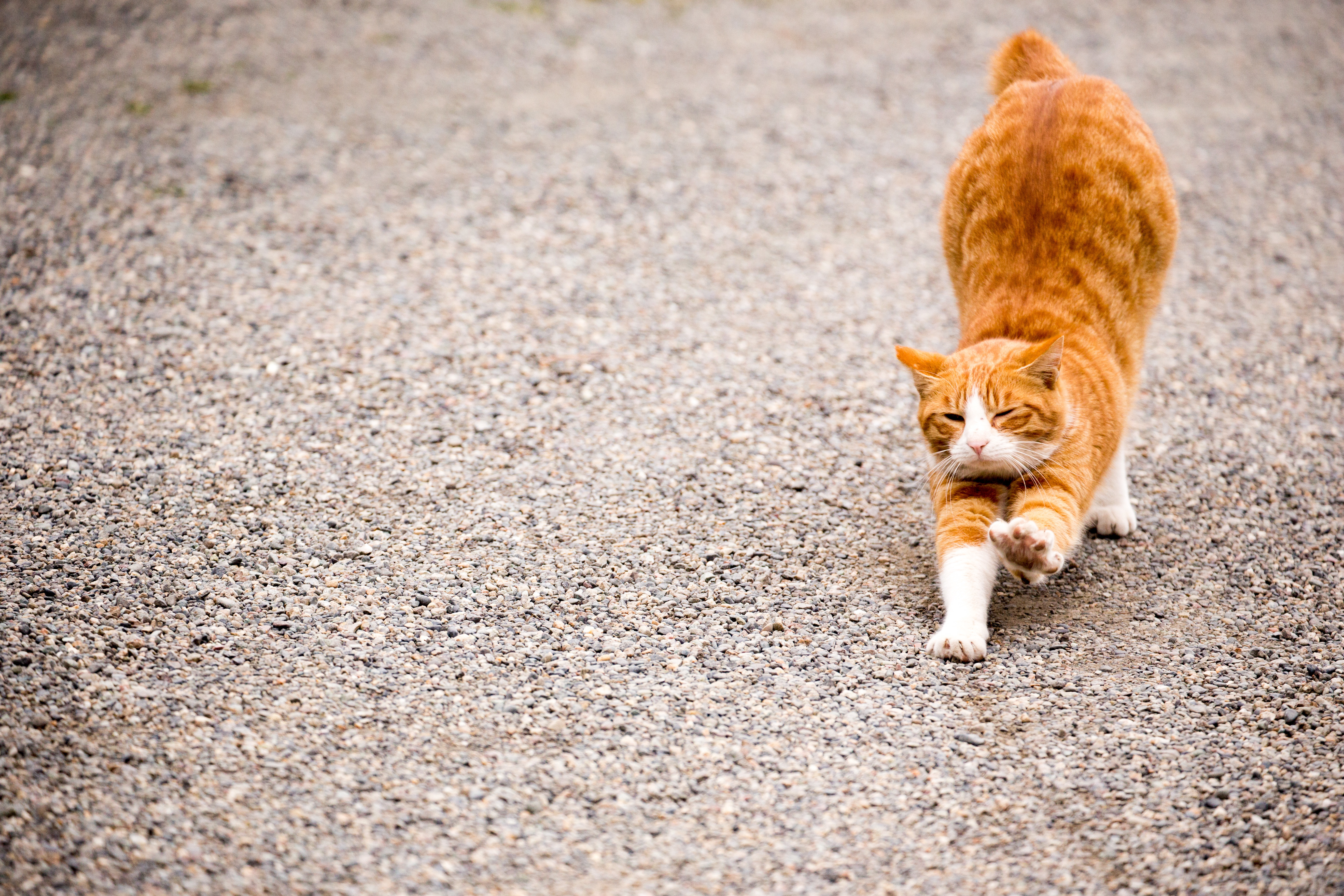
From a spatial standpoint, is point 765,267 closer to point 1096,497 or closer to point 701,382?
point 701,382

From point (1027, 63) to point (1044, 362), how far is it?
67.5 inches

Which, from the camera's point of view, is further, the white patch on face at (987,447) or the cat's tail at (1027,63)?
the cat's tail at (1027,63)

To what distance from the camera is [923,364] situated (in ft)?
11.4

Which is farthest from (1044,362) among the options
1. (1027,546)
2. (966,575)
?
(966,575)

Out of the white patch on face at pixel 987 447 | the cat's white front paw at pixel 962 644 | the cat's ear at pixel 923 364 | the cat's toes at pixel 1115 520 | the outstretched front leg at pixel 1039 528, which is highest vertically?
the cat's ear at pixel 923 364

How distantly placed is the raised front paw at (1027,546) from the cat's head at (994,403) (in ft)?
0.80

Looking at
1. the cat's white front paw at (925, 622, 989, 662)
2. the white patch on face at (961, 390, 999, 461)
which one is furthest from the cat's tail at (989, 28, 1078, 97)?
the cat's white front paw at (925, 622, 989, 662)

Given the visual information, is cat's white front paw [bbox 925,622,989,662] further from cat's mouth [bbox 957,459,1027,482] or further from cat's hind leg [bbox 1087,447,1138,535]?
cat's hind leg [bbox 1087,447,1138,535]

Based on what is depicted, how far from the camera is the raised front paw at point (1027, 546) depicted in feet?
10.2

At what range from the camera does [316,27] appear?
7871mm

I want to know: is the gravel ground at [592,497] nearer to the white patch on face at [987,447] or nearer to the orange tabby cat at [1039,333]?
the orange tabby cat at [1039,333]

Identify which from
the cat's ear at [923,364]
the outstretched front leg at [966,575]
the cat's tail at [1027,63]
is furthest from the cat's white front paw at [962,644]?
the cat's tail at [1027,63]

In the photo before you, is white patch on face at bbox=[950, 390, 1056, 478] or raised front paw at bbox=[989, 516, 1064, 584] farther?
white patch on face at bbox=[950, 390, 1056, 478]

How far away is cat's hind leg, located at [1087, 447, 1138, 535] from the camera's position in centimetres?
403
